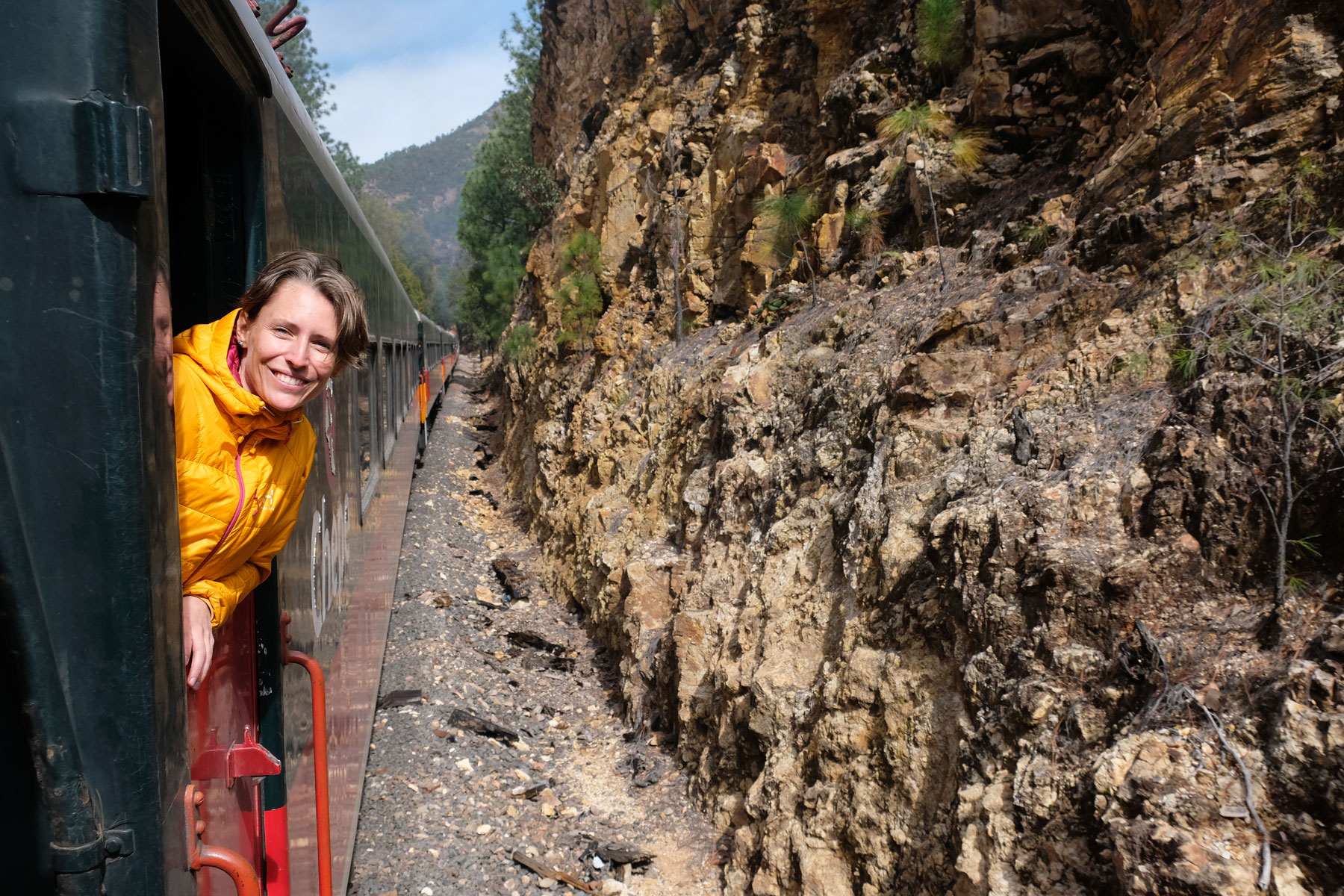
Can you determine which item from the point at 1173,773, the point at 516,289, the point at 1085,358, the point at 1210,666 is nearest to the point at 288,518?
the point at 1173,773

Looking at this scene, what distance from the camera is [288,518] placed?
6.02 ft

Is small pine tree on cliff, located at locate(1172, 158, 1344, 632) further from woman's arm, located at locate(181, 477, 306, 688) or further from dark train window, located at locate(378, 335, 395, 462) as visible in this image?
dark train window, located at locate(378, 335, 395, 462)

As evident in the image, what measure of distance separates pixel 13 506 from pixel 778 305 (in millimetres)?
7754

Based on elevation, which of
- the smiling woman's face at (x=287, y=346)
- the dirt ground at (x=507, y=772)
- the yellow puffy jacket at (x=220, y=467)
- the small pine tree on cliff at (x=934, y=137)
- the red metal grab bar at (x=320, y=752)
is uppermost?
the small pine tree on cliff at (x=934, y=137)

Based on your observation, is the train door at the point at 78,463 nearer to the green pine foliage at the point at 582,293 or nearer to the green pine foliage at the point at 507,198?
the green pine foliage at the point at 582,293

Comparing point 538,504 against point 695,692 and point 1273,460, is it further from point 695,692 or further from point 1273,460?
point 1273,460

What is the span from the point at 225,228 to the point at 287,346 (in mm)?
686

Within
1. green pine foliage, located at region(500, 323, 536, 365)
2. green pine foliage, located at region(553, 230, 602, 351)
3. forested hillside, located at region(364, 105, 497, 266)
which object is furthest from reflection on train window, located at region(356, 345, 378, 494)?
forested hillside, located at region(364, 105, 497, 266)

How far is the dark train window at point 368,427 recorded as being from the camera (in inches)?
178

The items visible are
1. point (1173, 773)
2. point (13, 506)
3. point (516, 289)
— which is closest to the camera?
point (13, 506)

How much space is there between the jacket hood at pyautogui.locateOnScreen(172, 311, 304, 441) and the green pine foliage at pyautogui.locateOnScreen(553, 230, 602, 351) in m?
12.3

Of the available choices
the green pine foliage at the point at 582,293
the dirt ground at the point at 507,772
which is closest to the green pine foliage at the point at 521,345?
the green pine foliage at the point at 582,293

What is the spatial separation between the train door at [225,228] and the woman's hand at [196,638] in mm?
337

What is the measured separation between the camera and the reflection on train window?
4.52 metres
